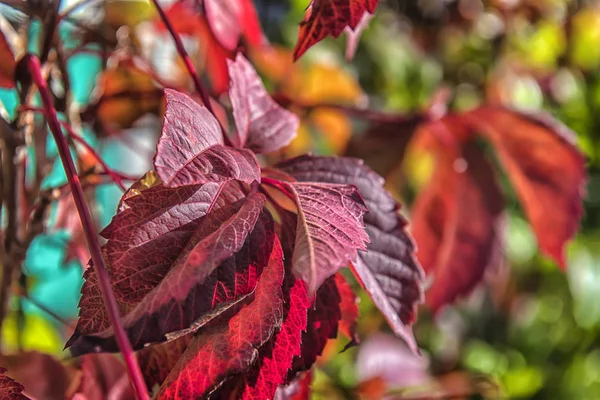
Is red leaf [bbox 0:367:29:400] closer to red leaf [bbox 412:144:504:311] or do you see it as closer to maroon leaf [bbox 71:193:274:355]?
maroon leaf [bbox 71:193:274:355]

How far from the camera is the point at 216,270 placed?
0.95 ft

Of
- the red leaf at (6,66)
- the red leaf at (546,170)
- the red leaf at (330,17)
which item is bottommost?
the red leaf at (546,170)

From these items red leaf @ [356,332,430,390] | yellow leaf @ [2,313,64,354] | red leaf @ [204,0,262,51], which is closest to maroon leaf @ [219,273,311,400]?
red leaf @ [204,0,262,51]

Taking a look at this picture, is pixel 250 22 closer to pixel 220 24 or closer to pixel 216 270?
pixel 220 24

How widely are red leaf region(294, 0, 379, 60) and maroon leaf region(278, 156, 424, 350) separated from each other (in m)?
0.08

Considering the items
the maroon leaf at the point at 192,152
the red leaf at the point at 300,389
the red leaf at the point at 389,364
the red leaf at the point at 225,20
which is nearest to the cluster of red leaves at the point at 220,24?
the red leaf at the point at 225,20

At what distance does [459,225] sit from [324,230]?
476 mm

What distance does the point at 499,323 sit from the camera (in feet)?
4.77

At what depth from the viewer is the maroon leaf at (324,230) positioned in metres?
0.26

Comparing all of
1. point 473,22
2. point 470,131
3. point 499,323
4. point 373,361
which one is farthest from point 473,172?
point 499,323

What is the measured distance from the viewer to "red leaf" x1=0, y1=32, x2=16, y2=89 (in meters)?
0.39

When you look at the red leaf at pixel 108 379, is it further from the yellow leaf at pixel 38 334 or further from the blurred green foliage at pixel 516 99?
the blurred green foliage at pixel 516 99

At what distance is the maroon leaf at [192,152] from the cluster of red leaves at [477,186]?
1.40 ft

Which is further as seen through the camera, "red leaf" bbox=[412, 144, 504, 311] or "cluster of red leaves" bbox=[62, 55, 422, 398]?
"red leaf" bbox=[412, 144, 504, 311]
